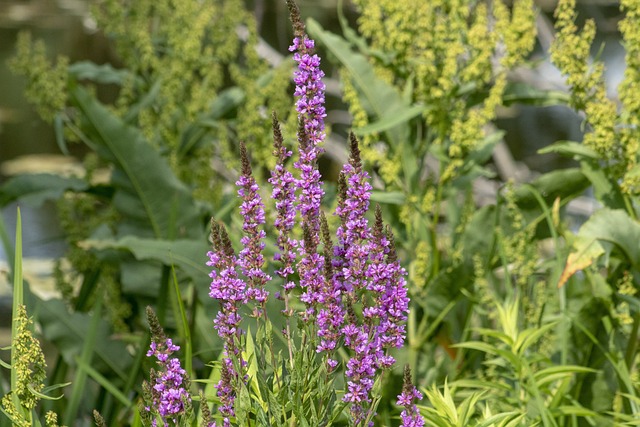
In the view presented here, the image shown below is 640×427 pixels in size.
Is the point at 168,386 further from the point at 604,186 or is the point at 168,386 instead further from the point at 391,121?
the point at 604,186

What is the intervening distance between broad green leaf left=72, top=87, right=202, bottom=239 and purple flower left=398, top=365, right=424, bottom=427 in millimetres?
1918

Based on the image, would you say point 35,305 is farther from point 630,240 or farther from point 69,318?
point 630,240

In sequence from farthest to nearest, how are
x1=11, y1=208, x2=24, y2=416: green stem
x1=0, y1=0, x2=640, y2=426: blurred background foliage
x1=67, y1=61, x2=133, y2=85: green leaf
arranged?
x1=67, y1=61, x2=133, y2=85: green leaf, x1=0, y1=0, x2=640, y2=426: blurred background foliage, x1=11, y1=208, x2=24, y2=416: green stem

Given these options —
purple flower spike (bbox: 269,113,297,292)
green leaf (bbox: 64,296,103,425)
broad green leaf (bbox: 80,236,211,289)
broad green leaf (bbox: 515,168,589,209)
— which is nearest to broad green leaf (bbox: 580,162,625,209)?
broad green leaf (bbox: 515,168,589,209)

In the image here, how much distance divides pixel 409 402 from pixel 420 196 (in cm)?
165

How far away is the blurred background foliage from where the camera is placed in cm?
282

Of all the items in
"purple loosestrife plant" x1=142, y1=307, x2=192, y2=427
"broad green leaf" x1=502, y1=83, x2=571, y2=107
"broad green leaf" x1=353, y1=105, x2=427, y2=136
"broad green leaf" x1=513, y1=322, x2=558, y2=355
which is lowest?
"purple loosestrife plant" x1=142, y1=307, x2=192, y2=427

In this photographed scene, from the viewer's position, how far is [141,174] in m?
3.64

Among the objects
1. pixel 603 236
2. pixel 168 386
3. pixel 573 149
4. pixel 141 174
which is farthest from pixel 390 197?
pixel 168 386

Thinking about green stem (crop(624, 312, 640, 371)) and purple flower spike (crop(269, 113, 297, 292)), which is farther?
green stem (crop(624, 312, 640, 371))

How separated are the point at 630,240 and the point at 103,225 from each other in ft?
6.16

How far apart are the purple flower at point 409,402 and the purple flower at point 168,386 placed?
1.23 ft

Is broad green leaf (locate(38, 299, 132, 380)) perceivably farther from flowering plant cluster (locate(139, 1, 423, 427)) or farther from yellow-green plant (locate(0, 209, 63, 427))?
flowering plant cluster (locate(139, 1, 423, 427))

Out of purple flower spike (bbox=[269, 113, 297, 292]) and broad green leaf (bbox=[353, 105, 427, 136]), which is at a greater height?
broad green leaf (bbox=[353, 105, 427, 136])
